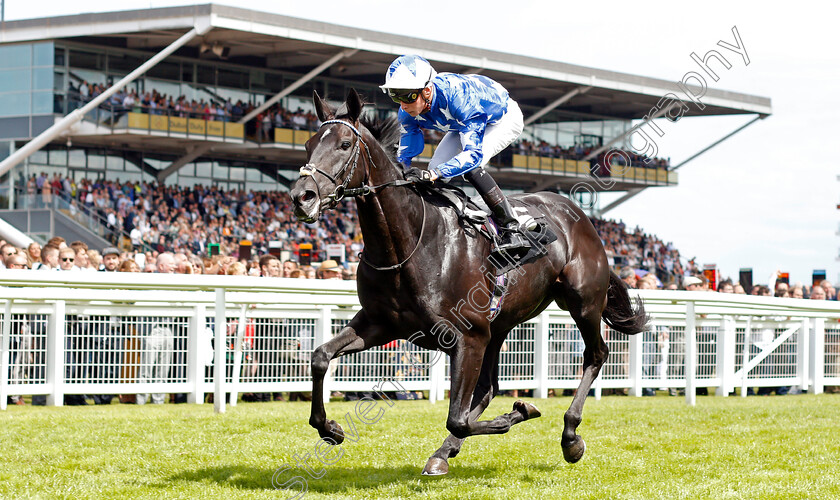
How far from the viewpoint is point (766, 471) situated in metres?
4.71

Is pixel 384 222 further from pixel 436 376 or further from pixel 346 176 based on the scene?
pixel 436 376

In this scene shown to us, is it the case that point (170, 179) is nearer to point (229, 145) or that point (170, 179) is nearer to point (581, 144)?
point (229, 145)

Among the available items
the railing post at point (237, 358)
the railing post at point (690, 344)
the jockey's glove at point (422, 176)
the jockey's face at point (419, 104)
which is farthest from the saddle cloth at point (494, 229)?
the railing post at point (690, 344)

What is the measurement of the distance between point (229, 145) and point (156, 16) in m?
4.82

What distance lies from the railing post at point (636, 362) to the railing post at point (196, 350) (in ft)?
14.0

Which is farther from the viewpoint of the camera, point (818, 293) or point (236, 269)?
point (818, 293)

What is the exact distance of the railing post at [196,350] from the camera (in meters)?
7.44

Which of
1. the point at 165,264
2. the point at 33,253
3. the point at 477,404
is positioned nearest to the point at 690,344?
the point at 477,404

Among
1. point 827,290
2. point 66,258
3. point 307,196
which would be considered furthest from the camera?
point 827,290

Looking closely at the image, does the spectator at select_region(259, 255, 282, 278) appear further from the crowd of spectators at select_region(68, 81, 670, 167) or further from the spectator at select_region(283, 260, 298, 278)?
the crowd of spectators at select_region(68, 81, 670, 167)

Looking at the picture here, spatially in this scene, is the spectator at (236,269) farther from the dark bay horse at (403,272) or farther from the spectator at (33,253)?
the dark bay horse at (403,272)

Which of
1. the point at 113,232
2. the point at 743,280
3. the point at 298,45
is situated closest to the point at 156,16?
the point at 298,45

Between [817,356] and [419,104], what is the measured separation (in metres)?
7.59

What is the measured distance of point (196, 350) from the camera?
7.43 meters
